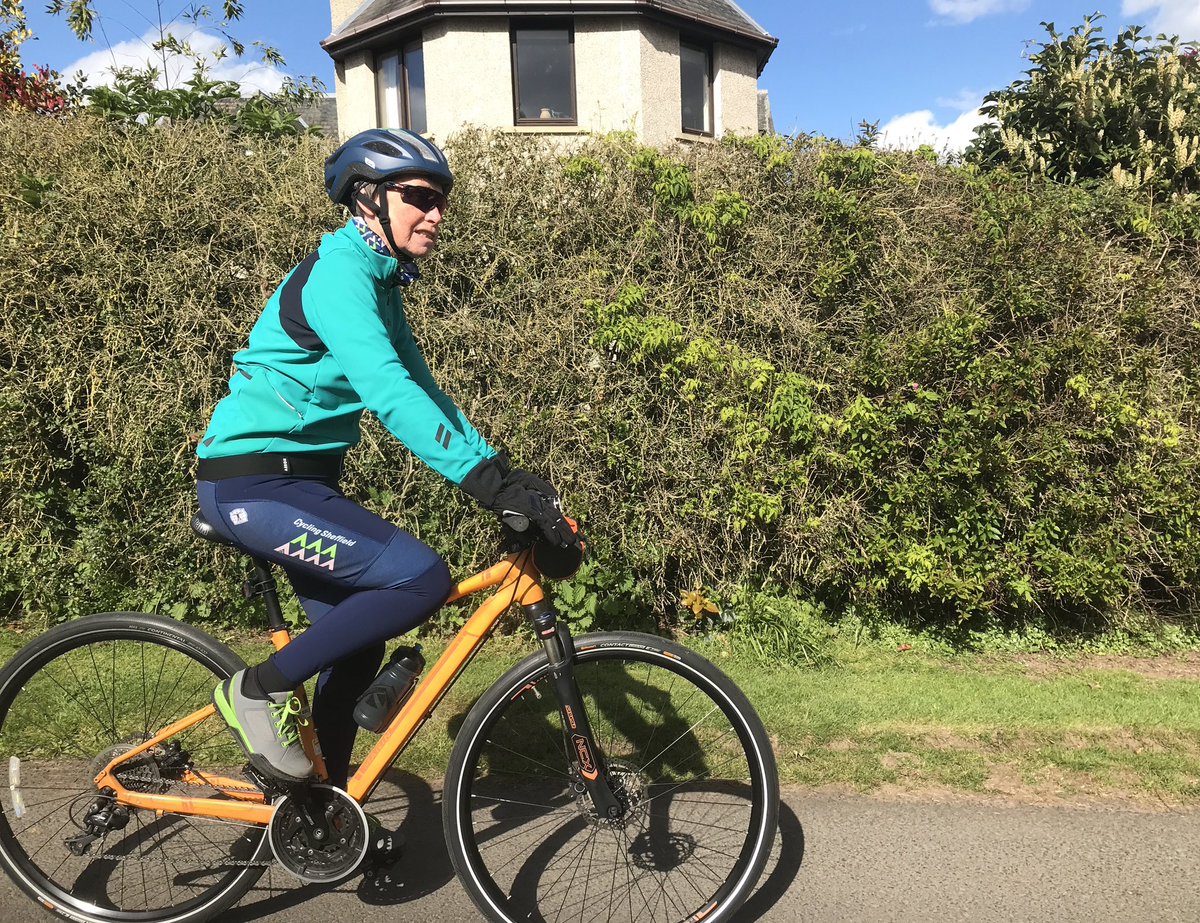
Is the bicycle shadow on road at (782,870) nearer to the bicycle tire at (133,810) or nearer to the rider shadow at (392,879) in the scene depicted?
the rider shadow at (392,879)

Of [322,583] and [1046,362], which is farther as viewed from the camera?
[1046,362]

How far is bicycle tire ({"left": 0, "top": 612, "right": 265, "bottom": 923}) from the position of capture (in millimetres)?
2633

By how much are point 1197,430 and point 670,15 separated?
13.2 meters

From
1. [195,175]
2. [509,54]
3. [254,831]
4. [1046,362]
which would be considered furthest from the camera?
[509,54]

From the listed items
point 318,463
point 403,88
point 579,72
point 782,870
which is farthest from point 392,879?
point 403,88

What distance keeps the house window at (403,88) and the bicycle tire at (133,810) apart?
48.2 ft

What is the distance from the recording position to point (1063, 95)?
6.35 meters

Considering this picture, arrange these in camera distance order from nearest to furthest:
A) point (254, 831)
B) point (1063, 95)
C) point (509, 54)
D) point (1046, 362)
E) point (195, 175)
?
point (254, 831), point (1046, 362), point (195, 175), point (1063, 95), point (509, 54)

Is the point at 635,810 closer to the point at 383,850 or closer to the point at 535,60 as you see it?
the point at 383,850

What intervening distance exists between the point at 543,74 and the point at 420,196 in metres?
14.3

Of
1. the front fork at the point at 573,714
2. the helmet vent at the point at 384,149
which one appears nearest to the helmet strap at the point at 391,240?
the helmet vent at the point at 384,149

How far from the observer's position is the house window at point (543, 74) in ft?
49.7

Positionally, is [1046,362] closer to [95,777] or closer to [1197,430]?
[1197,430]

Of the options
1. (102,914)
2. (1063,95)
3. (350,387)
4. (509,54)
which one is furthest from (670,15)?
(102,914)
